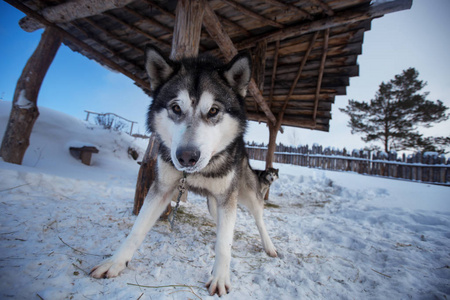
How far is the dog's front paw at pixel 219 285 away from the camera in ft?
4.57

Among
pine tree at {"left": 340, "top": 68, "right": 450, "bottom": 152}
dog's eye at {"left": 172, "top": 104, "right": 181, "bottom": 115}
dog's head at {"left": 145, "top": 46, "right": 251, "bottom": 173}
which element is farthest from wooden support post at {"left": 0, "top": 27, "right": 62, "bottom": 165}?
pine tree at {"left": 340, "top": 68, "right": 450, "bottom": 152}

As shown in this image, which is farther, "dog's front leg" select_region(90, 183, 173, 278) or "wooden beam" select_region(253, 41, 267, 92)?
"wooden beam" select_region(253, 41, 267, 92)

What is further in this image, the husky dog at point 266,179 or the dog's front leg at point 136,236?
the husky dog at point 266,179

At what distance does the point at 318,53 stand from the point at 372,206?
4.43 m

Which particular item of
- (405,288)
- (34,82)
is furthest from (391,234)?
(34,82)

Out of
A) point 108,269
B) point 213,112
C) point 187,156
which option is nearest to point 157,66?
point 213,112

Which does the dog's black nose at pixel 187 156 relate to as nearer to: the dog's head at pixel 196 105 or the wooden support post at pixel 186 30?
the dog's head at pixel 196 105

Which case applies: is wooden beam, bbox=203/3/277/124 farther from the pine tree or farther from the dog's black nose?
the pine tree

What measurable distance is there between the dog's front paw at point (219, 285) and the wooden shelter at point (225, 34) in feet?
5.89

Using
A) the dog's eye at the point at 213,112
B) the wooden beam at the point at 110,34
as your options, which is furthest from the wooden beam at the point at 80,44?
the dog's eye at the point at 213,112

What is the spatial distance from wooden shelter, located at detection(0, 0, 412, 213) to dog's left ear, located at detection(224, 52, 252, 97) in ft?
3.08

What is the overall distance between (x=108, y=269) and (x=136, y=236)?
29 cm

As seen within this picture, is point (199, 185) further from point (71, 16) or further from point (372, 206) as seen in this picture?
point (372, 206)

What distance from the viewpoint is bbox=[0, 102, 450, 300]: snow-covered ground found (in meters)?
1.30
